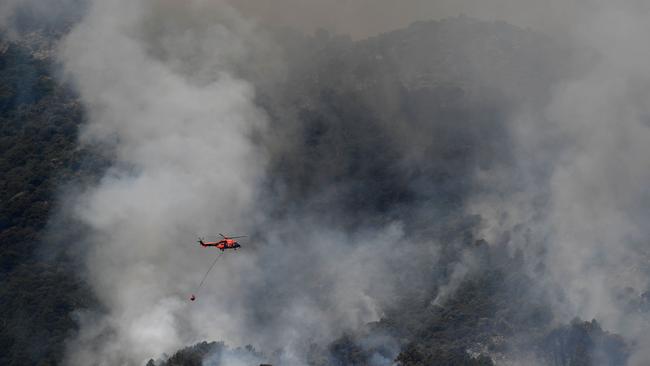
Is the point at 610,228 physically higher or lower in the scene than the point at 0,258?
lower

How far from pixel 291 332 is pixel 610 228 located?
65.8 m

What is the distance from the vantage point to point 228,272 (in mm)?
180000

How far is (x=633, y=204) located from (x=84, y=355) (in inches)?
4274

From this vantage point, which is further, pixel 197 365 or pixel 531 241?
pixel 531 241

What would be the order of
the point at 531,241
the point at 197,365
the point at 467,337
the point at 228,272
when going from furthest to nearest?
the point at 531,241, the point at 228,272, the point at 467,337, the point at 197,365

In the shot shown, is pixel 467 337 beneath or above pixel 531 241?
beneath

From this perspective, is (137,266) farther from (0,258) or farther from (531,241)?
(531,241)

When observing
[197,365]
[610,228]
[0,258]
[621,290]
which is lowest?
[197,365]

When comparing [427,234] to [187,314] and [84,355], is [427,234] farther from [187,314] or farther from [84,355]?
[84,355]

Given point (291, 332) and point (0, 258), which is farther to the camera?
point (0, 258)

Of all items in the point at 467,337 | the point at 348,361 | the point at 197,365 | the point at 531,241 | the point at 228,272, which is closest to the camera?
the point at 197,365

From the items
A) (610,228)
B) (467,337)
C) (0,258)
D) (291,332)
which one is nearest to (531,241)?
(610,228)

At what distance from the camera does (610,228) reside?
190m

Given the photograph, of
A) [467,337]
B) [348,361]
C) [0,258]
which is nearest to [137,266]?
[0,258]
